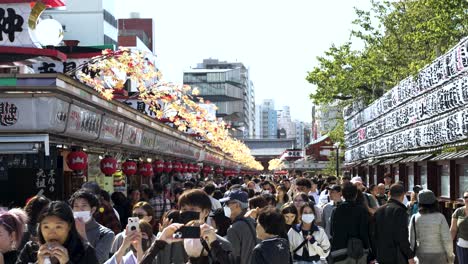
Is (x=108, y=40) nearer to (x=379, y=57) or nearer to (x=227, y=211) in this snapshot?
(x=379, y=57)

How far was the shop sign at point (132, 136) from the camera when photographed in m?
16.6

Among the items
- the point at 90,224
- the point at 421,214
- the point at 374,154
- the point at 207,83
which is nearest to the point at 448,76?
the point at 421,214

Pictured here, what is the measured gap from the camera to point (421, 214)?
1040cm

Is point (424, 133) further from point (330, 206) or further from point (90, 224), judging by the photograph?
point (90, 224)

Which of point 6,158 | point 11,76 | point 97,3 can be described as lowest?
point 6,158

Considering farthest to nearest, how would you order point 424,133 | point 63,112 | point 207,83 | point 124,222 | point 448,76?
point 207,83 → point 424,133 → point 448,76 → point 124,222 → point 63,112

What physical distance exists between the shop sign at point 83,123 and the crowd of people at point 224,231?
49.5 inches

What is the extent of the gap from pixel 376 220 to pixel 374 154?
20007 mm

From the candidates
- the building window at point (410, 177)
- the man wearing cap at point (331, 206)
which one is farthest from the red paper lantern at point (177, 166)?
the man wearing cap at point (331, 206)

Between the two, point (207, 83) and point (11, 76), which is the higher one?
point (207, 83)

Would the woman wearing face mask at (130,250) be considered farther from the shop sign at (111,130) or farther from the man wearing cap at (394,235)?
the shop sign at (111,130)

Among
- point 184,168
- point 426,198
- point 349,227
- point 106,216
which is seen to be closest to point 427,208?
point 426,198

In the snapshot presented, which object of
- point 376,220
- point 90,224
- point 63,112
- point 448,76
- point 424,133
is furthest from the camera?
point 424,133

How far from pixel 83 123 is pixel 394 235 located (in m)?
5.49
